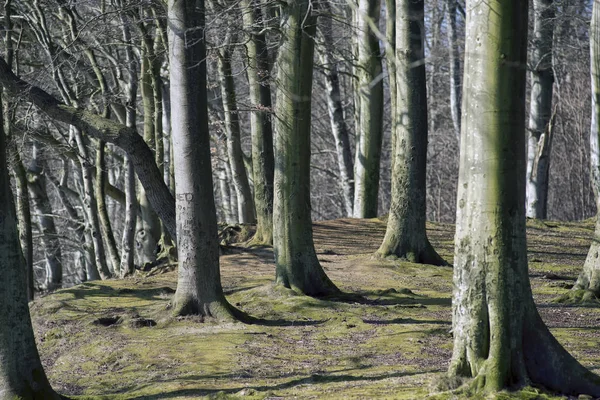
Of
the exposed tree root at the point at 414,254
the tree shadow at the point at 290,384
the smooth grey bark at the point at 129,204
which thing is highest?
the smooth grey bark at the point at 129,204

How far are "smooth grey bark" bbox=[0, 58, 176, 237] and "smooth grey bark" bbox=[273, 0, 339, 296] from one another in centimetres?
150

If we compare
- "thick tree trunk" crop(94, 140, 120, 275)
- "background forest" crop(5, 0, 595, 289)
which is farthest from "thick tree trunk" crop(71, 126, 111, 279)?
"thick tree trunk" crop(94, 140, 120, 275)

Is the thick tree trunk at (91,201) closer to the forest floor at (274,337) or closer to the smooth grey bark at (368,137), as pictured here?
the forest floor at (274,337)

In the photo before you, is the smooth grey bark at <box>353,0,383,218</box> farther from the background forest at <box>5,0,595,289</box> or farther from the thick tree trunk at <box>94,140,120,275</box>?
the thick tree trunk at <box>94,140,120,275</box>

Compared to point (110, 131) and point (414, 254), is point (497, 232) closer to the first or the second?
point (110, 131)

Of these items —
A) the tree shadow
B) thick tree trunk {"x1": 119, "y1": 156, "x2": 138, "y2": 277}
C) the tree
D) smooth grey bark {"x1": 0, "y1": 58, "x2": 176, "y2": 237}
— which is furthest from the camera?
thick tree trunk {"x1": 119, "y1": 156, "x2": 138, "y2": 277}

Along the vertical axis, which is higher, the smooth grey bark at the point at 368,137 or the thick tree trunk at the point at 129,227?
the smooth grey bark at the point at 368,137

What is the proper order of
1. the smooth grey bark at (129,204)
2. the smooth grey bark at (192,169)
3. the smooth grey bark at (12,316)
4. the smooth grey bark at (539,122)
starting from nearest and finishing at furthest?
1. the smooth grey bark at (12,316)
2. the smooth grey bark at (192,169)
3. the smooth grey bark at (129,204)
4. the smooth grey bark at (539,122)

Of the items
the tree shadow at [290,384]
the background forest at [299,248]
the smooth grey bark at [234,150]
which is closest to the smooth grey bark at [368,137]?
the background forest at [299,248]

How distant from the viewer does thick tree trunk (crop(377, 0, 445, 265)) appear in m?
12.9

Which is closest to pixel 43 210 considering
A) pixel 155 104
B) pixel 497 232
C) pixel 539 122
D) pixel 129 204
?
pixel 129 204

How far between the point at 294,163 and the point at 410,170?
3.34m

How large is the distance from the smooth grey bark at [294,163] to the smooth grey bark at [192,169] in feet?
4.03

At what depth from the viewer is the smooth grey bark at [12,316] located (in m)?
6.01
